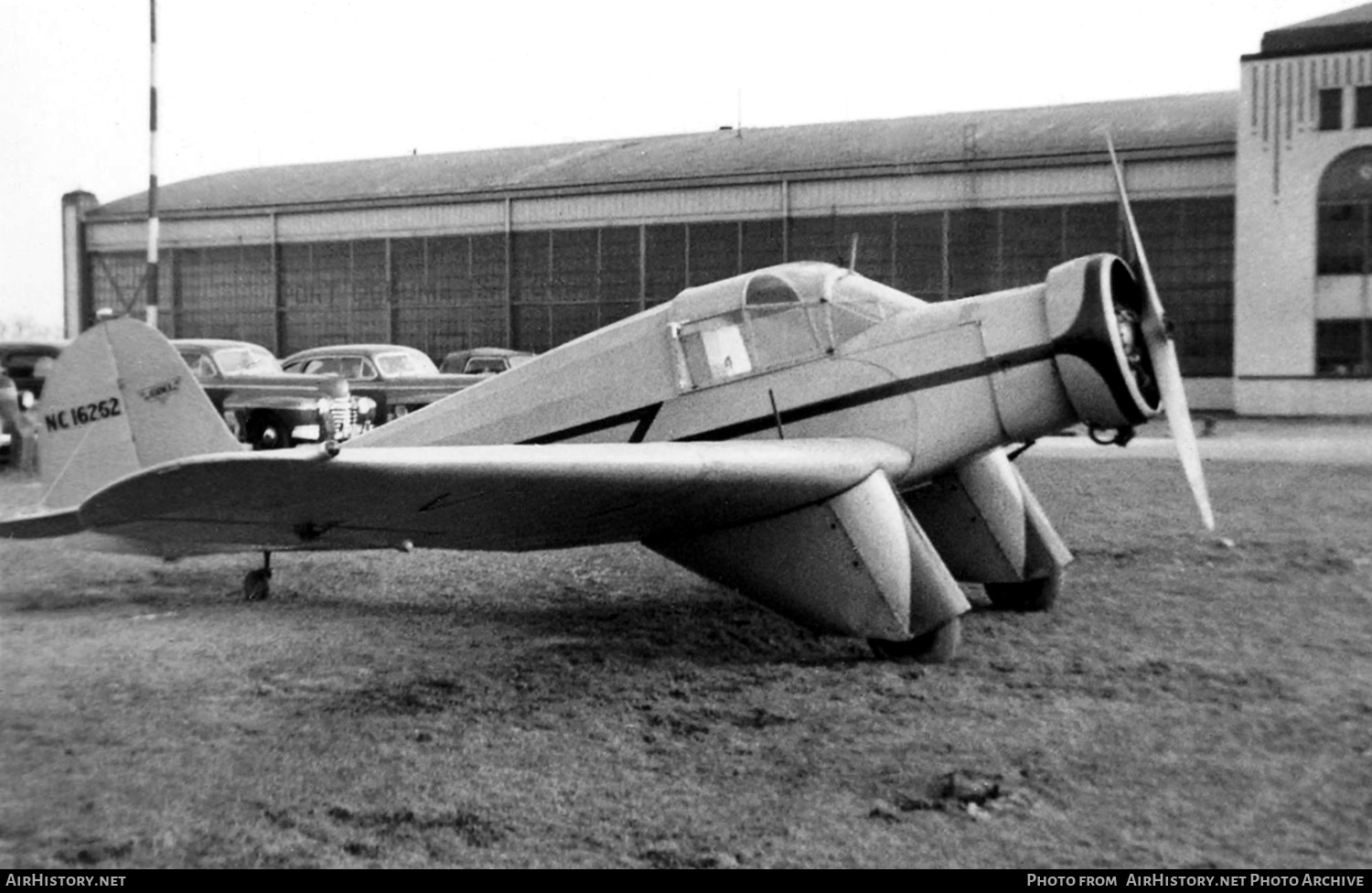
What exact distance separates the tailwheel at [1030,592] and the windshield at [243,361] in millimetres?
13693

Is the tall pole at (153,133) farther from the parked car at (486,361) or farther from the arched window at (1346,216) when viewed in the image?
the arched window at (1346,216)

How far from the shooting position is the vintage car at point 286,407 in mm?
17875

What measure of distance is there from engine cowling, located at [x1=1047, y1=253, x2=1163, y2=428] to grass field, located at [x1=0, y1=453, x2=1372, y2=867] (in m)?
1.22

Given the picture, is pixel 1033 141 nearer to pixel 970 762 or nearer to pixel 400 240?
pixel 400 240

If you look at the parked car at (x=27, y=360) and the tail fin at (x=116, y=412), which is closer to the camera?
the tail fin at (x=116, y=412)

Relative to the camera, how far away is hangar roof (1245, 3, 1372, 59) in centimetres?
2636

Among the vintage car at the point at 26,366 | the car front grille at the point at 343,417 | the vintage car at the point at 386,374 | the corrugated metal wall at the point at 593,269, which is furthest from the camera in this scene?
the corrugated metal wall at the point at 593,269

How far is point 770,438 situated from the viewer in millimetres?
7801

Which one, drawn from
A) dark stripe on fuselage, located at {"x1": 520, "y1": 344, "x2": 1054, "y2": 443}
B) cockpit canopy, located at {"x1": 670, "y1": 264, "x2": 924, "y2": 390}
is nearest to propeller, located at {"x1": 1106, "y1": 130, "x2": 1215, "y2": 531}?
dark stripe on fuselage, located at {"x1": 520, "y1": 344, "x2": 1054, "y2": 443}

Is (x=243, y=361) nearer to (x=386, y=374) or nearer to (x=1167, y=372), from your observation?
(x=386, y=374)

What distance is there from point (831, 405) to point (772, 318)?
64 centimetres

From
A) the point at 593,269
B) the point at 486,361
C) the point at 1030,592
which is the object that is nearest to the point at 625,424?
the point at 1030,592

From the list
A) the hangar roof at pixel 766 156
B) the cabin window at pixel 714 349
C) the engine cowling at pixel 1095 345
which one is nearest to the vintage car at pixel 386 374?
the cabin window at pixel 714 349

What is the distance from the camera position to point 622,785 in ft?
15.8
